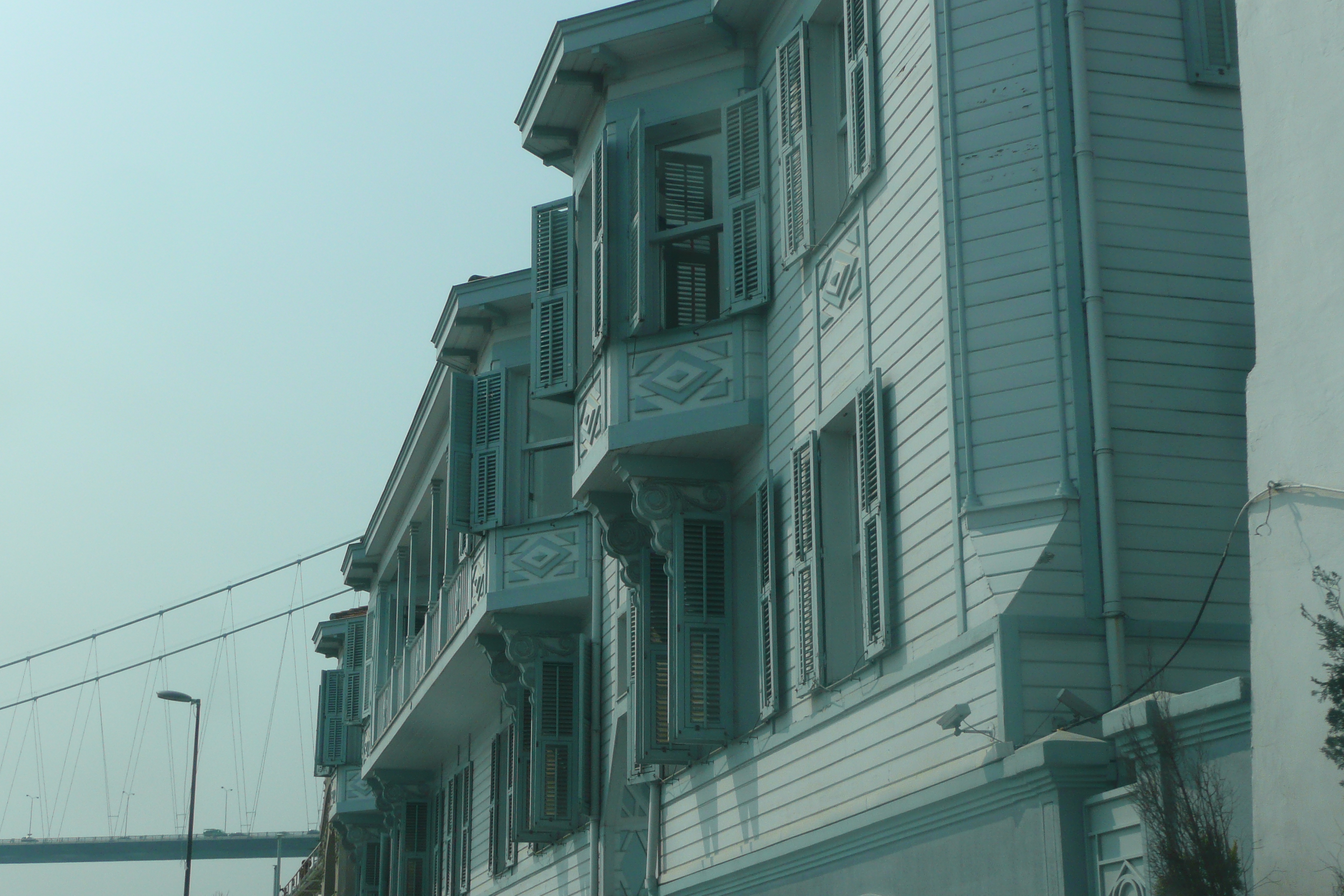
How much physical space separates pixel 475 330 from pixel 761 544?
988 centimetres

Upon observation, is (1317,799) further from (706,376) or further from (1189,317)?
(706,376)

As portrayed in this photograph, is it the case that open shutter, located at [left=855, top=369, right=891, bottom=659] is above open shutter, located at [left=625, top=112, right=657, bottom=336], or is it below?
below

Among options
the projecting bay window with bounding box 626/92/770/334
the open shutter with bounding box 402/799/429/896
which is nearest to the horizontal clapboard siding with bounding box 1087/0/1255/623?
the projecting bay window with bounding box 626/92/770/334

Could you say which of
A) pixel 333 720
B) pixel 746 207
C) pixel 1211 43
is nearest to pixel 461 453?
pixel 746 207

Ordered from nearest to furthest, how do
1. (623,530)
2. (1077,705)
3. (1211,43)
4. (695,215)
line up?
(1077,705)
(1211,43)
(695,215)
(623,530)

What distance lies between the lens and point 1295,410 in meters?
7.52

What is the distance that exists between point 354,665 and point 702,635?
75.2 feet

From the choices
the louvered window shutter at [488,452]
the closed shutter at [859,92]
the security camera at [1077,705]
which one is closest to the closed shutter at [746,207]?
the closed shutter at [859,92]

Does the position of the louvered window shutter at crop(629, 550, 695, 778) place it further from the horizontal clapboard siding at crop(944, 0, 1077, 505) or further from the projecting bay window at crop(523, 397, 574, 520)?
the horizontal clapboard siding at crop(944, 0, 1077, 505)

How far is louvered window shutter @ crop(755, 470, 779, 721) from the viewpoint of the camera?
13.7 metres

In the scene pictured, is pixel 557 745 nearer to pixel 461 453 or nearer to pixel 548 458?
pixel 548 458

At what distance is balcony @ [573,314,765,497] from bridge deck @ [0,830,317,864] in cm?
11847

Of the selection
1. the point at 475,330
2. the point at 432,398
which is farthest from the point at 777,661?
the point at 432,398

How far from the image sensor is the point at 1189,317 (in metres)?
10.8
